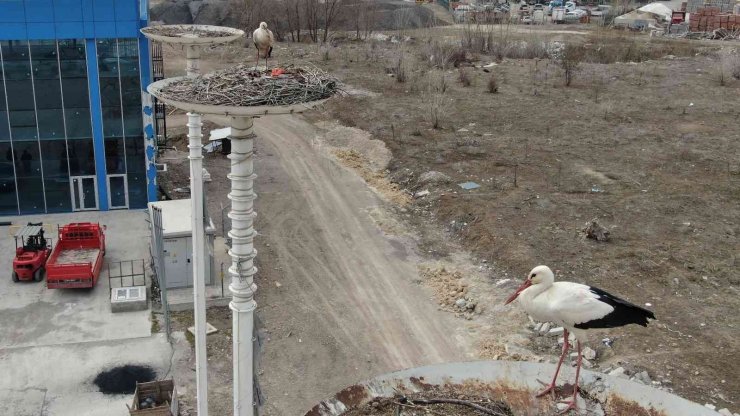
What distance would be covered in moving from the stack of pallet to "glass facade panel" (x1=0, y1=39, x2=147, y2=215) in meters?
48.5

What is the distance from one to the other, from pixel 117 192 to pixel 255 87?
1672 cm

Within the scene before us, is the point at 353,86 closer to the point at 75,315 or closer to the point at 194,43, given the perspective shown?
the point at 75,315

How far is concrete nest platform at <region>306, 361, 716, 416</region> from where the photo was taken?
7887mm

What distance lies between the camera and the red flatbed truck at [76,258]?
54.7 feet

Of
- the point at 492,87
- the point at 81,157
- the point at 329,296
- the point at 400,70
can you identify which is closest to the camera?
the point at 329,296

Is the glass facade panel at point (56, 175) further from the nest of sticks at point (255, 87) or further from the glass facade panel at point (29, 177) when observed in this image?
the nest of sticks at point (255, 87)

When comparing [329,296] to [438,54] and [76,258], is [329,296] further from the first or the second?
[438,54]

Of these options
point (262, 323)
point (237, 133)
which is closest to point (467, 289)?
point (262, 323)

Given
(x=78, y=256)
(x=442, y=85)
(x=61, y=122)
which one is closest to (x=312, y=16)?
(x=442, y=85)

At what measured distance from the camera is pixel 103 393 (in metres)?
13.6

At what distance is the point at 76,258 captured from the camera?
58.3ft

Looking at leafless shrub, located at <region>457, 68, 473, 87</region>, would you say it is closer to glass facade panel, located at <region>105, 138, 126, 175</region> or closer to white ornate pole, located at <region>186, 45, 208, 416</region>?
glass facade panel, located at <region>105, 138, 126, 175</region>

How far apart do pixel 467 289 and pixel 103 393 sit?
26.6ft

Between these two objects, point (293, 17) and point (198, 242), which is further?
point (293, 17)
